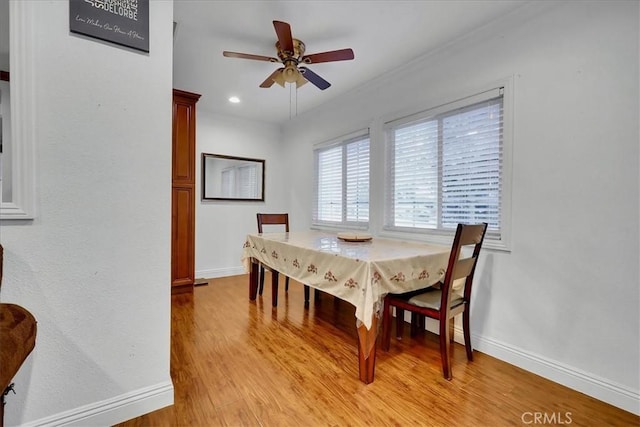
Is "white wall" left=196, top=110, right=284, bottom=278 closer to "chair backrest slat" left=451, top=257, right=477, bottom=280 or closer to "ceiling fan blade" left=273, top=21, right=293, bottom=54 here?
"ceiling fan blade" left=273, top=21, right=293, bottom=54

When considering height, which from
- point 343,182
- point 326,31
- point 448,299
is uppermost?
point 326,31

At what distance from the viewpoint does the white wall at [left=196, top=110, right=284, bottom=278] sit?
430cm

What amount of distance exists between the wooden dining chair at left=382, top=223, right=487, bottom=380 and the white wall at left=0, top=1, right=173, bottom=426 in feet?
4.78

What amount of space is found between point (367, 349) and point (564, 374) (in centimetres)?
125

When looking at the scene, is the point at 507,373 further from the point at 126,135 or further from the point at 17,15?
the point at 17,15

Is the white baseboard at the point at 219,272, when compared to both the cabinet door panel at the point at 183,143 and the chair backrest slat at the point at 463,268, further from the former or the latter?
the chair backrest slat at the point at 463,268

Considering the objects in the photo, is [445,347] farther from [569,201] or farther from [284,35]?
[284,35]

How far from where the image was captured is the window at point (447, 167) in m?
2.25

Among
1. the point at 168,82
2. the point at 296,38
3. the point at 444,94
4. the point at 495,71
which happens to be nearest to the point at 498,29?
the point at 495,71

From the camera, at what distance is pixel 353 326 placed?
262 centimetres

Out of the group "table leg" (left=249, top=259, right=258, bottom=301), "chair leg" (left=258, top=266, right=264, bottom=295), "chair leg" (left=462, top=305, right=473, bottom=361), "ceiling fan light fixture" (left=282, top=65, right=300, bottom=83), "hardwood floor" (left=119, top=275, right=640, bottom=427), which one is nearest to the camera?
"hardwood floor" (left=119, top=275, right=640, bottom=427)

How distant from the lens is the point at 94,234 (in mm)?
1345

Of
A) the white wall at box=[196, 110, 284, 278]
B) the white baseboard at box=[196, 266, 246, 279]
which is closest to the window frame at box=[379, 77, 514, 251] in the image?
the white wall at box=[196, 110, 284, 278]

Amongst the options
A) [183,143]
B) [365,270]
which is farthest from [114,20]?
[183,143]
